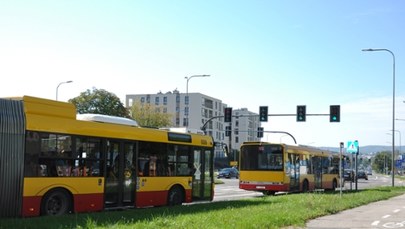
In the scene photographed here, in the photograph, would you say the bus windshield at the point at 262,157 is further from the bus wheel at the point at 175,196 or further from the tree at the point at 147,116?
the tree at the point at 147,116

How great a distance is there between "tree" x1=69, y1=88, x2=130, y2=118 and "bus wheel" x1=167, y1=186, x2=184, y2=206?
65186mm

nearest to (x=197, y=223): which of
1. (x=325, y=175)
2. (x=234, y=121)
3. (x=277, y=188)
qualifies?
(x=277, y=188)

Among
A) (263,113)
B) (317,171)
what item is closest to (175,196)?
(317,171)

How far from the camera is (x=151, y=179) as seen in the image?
16.9m

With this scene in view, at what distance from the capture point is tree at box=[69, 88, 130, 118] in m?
82.8

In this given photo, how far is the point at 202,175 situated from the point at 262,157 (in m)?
8.51

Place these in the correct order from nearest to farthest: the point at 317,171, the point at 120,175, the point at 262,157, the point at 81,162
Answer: the point at 81,162 → the point at 120,175 → the point at 262,157 → the point at 317,171

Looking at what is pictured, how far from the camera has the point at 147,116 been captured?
95688mm

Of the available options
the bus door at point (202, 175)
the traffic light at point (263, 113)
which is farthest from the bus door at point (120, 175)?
the traffic light at point (263, 113)

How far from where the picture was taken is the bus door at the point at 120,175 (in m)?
15.2

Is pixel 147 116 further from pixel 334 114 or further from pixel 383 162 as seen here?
pixel 383 162

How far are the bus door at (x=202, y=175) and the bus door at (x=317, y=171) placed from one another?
13256 mm

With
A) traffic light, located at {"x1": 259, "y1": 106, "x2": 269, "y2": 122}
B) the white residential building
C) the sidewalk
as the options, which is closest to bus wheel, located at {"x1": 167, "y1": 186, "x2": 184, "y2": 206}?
the sidewalk

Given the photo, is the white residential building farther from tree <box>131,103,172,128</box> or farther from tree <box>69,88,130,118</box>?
tree <box>69,88,130,118</box>
